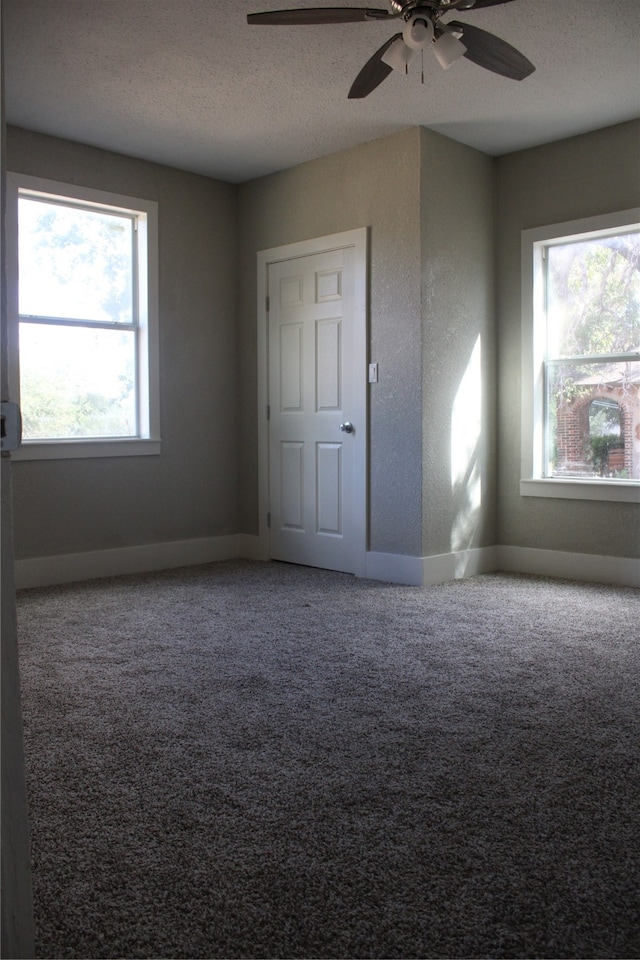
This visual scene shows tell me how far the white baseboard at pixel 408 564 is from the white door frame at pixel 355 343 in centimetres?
29

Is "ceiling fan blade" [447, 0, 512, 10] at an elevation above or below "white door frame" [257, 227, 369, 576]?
above

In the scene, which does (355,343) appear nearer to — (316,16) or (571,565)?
(571,565)

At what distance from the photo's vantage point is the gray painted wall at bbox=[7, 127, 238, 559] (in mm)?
4895

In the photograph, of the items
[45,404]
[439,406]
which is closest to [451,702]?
[439,406]

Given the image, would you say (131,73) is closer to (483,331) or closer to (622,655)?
(483,331)

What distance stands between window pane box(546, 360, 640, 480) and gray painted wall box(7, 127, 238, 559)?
7.72 ft

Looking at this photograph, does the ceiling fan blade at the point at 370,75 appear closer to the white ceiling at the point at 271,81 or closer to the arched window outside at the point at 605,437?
the white ceiling at the point at 271,81

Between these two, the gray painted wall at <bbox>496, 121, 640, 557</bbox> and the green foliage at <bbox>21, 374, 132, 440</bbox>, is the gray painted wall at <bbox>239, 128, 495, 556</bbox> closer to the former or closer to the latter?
the gray painted wall at <bbox>496, 121, 640, 557</bbox>

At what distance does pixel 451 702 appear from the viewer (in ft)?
8.91

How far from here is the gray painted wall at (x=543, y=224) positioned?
15.6 feet

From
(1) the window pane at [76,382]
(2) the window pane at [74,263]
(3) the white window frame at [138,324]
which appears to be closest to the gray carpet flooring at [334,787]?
(3) the white window frame at [138,324]

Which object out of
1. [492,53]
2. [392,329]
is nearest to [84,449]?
[392,329]

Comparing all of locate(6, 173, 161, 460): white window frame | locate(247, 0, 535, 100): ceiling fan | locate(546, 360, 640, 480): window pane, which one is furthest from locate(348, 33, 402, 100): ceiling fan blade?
locate(546, 360, 640, 480): window pane

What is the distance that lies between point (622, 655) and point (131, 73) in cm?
360
